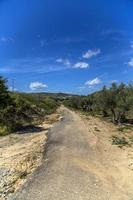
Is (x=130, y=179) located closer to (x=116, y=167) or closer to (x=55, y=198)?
(x=116, y=167)

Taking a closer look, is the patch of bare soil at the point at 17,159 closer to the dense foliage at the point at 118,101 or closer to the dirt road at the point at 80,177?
the dirt road at the point at 80,177

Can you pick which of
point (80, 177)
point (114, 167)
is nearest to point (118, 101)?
point (114, 167)

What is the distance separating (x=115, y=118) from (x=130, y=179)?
42244mm

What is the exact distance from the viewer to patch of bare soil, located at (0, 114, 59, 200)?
1279 cm

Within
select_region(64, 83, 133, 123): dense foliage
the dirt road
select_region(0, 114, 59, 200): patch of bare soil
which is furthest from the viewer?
select_region(64, 83, 133, 123): dense foliage

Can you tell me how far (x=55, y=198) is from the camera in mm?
10906

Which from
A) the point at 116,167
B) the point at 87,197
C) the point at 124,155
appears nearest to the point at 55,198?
the point at 87,197

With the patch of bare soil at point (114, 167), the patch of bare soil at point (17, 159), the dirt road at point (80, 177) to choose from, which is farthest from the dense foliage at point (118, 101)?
the dirt road at point (80, 177)

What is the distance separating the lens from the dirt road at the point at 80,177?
445 inches

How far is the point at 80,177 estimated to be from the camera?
13602 mm

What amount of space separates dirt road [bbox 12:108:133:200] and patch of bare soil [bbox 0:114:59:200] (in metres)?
0.54

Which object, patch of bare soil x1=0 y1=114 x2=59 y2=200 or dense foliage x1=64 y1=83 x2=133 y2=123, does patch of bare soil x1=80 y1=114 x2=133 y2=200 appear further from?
dense foliage x1=64 y1=83 x2=133 y2=123

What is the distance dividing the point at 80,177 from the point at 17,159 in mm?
5113

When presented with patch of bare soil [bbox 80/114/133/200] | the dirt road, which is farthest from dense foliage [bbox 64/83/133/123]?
the dirt road
